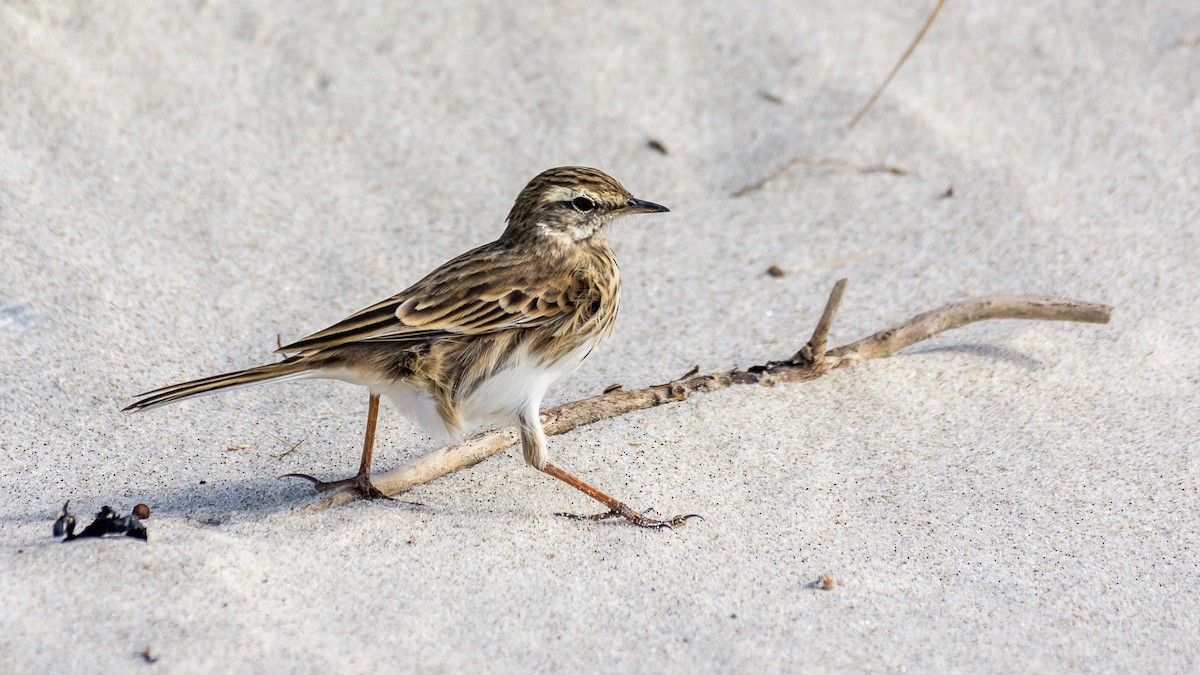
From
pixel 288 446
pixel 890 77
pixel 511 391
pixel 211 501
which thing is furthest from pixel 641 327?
pixel 890 77

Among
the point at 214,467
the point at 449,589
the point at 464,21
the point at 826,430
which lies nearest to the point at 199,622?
the point at 449,589

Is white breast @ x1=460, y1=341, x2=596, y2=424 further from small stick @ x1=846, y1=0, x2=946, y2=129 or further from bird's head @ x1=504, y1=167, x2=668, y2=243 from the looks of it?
small stick @ x1=846, y1=0, x2=946, y2=129

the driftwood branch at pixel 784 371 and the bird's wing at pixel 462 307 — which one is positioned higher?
the bird's wing at pixel 462 307

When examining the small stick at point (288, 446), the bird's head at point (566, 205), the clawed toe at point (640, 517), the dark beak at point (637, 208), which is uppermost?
the bird's head at point (566, 205)

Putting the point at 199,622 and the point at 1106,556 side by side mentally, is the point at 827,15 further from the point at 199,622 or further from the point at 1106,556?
the point at 199,622

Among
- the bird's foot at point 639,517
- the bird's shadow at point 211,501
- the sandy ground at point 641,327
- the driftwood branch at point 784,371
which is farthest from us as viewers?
the driftwood branch at point 784,371

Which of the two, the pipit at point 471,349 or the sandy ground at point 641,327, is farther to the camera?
the pipit at point 471,349

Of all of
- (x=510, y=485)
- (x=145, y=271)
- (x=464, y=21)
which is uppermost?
(x=464, y=21)

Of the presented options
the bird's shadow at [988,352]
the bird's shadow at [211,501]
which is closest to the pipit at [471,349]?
the bird's shadow at [211,501]

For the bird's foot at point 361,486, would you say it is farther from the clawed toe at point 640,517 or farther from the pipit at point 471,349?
the clawed toe at point 640,517
